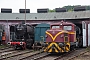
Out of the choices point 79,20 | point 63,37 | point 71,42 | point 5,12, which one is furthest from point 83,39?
point 5,12

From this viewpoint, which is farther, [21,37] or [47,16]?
[47,16]

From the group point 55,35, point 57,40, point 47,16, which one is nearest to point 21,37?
point 55,35

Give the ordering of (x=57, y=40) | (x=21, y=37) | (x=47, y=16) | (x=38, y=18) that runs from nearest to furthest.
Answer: (x=57, y=40) → (x=21, y=37) → (x=38, y=18) → (x=47, y=16)

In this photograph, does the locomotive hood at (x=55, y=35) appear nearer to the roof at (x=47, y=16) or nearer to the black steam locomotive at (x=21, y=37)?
the black steam locomotive at (x=21, y=37)

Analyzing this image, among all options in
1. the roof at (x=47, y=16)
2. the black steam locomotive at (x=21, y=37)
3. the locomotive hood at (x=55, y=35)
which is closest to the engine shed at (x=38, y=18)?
the roof at (x=47, y=16)

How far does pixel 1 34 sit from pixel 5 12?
29.4ft

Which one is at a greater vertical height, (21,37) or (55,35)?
(55,35)

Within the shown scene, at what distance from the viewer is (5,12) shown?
36.6 metres

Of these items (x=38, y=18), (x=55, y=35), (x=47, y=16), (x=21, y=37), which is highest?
(x=47, y=16)

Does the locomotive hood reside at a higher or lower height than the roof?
lower

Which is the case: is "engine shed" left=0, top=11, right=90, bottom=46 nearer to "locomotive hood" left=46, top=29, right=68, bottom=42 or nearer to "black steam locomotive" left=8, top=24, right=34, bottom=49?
"black steam locomotive" left=8, top=24, right=34, bottom=49

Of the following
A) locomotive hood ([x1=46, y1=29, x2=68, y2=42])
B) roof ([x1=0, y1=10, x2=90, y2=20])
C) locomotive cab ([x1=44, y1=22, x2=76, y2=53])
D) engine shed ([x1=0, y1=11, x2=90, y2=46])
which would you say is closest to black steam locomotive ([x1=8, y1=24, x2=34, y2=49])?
locomotive cab ([x1=44, y1=22, x2=76, y2=53])

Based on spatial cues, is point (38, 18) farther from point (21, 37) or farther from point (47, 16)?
point (21, 37)

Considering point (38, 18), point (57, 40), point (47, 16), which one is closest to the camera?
point (57, 40)
